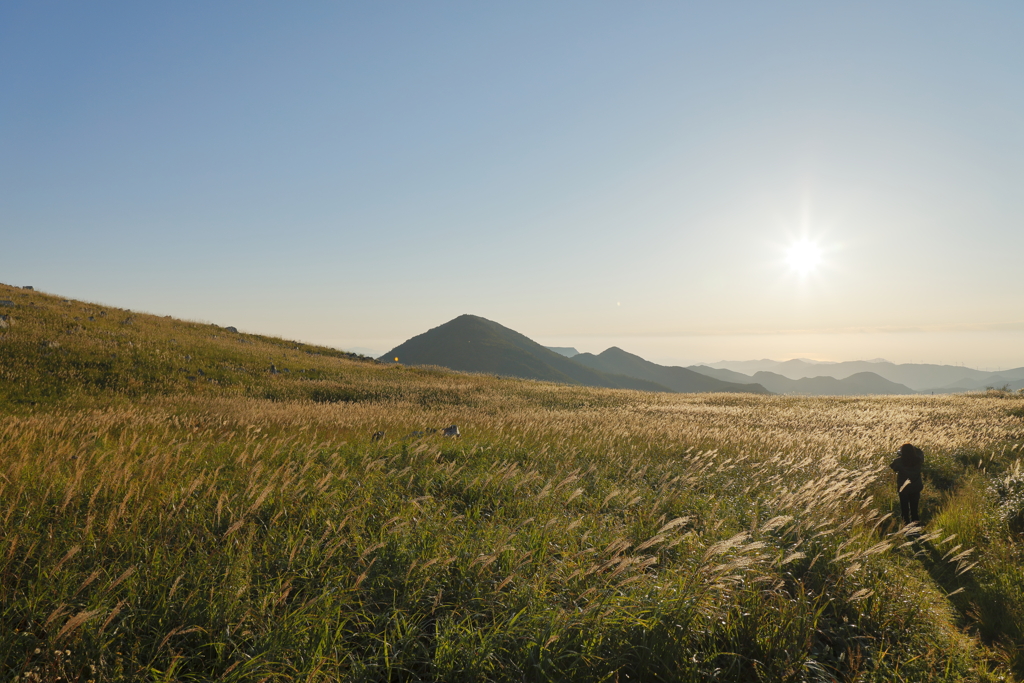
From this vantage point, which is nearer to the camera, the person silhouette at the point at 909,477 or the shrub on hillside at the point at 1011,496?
the person silhouette at the point at 909,477

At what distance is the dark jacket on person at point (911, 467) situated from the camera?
6.95 metres

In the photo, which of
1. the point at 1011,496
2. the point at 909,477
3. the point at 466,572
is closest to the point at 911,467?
the point at 909,477

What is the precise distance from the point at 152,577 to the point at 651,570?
4393 mm

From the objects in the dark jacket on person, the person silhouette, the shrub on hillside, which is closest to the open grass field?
the shrub on hillside

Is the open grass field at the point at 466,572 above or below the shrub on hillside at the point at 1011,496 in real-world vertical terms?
below

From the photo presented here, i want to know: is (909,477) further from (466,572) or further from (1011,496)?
(466,572)

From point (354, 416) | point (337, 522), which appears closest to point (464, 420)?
point (354, 416)

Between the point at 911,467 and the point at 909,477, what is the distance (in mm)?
363

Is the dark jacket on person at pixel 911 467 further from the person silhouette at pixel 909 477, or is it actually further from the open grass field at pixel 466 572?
the open grass field at pixel 466 572

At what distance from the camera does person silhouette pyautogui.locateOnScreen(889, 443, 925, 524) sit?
696 centimetres

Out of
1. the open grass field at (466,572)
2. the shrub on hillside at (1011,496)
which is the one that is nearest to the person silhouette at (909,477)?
the open grass field at (466,572)

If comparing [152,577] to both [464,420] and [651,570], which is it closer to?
[651,570]

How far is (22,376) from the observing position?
16.9 meters

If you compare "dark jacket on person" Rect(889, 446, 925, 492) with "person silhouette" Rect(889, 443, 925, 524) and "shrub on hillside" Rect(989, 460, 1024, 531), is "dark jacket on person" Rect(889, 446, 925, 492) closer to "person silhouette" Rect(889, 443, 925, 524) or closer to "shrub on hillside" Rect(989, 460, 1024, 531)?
"person silhouette" Rect(889, 443, 925, 524)
